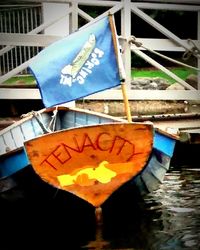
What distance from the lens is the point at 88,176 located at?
5527 millimetres

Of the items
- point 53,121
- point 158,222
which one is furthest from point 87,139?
point 53,121

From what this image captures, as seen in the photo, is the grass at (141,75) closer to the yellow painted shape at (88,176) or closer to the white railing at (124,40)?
the white railing at (124,40)

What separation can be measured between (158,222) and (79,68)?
231cm

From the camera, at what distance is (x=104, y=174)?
5.58 meters

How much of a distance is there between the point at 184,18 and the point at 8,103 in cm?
681

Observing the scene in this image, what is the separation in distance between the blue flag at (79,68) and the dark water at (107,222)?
1.37 metres

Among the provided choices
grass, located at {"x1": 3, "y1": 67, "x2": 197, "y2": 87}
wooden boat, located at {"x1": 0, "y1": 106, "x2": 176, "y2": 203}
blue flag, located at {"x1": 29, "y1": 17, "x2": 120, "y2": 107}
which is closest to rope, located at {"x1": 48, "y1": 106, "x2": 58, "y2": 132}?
wooden boat, located at {"x1": 0, "y1": 106, "x2": 176, "y2": 203}

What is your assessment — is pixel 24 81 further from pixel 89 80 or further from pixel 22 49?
pixel 89 80

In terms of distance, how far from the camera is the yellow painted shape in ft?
18.0

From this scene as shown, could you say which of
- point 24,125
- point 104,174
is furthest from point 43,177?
point 24,125

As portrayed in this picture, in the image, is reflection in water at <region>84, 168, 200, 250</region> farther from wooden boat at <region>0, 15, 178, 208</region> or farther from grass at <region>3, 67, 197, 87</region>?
grass at <region>3, 67, 197, 87</region>

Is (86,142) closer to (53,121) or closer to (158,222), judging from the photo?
(158,222)

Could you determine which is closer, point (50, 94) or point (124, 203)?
point (50, 94)

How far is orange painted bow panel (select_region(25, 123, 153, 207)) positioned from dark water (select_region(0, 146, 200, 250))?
0.53 m
